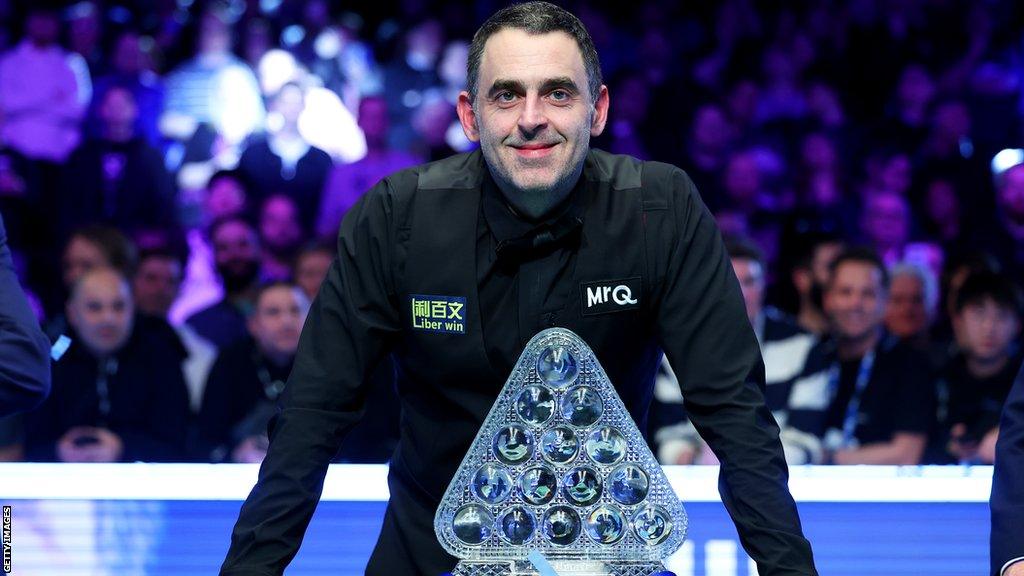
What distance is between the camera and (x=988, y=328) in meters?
4.78

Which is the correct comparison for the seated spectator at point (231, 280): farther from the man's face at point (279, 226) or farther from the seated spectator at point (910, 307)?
the seated spectator at point (910, 307)

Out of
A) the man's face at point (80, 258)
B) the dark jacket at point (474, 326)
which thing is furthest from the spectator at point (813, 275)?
the dark jacket at point (474, 326)

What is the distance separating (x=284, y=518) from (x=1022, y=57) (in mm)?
7277

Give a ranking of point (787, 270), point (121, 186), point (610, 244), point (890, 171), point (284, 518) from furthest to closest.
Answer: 1. point (890, 171)
2. point (121, 186)
3. point (787, 270)
4. point (610, 244)
5. point (284, 518)

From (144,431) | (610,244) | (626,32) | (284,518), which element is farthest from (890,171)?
(284,518)

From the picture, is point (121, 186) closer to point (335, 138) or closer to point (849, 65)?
point (335, 138)

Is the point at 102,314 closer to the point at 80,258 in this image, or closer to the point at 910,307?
the point at 80,258

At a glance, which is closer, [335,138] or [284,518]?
Result: [284,518]

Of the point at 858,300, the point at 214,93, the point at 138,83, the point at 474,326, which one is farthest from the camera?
the point at 214,93

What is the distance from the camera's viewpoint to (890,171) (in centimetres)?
704

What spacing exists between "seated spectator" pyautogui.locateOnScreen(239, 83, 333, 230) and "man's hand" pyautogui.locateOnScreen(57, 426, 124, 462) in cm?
221

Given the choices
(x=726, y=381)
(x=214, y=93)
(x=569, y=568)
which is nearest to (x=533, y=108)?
(x=726, y=381)

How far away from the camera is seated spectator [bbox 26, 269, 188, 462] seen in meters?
4.54

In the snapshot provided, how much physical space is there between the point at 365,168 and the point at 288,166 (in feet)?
1.46
